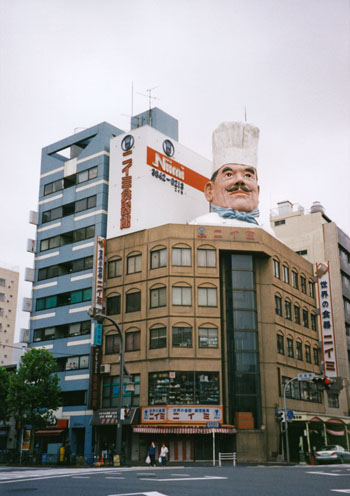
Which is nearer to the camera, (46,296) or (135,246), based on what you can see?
(135,246)

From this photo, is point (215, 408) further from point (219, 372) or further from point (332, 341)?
point (332, 341)

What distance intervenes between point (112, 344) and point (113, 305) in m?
3.62

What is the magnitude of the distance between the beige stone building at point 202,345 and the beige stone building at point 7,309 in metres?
71.3

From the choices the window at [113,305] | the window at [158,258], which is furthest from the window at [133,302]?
the window at [158,258]

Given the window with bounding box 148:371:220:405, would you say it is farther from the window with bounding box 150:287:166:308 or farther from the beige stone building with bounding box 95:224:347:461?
the window with bounding box 150:287:166:308

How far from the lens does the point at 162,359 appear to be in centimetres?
4662

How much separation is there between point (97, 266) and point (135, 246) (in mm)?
4334

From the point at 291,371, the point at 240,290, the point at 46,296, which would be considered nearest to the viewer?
the point at 240,290

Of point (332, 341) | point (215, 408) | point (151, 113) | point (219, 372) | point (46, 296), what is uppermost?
point (151, 113)

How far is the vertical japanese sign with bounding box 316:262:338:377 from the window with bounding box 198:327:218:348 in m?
18.5

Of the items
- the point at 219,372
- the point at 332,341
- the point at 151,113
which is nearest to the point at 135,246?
the point at 219,372

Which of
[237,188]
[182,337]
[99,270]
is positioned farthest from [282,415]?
[237,188]

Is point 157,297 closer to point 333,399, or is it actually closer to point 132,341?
point 132,341

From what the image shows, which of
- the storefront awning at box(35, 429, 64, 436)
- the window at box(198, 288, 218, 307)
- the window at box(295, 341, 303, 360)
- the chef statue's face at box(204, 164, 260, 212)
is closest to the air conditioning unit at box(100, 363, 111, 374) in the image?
the storefront awning at box(35, 429, 64, 436)
